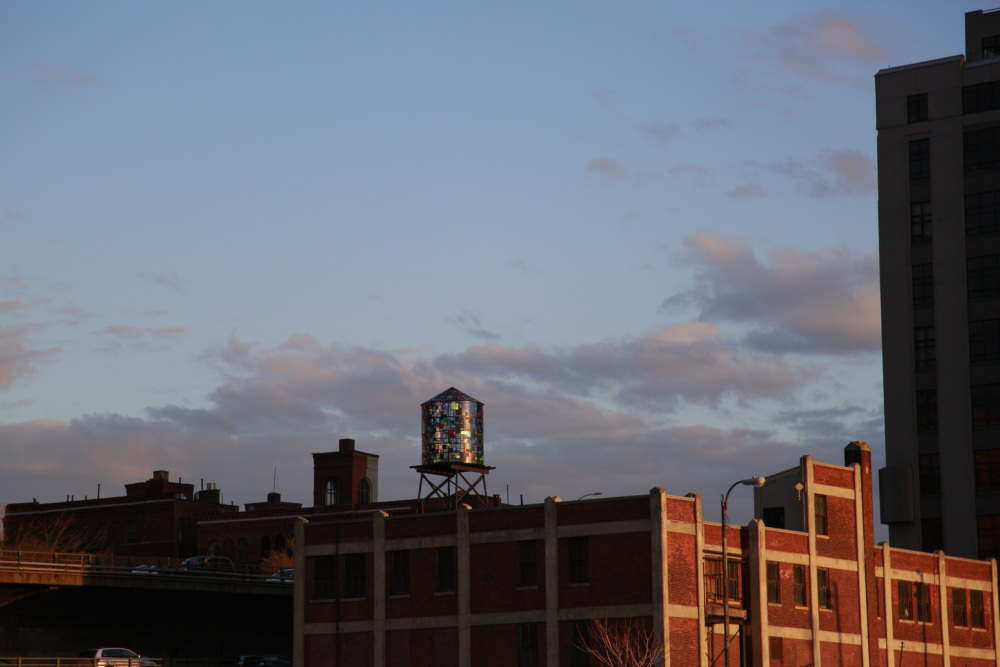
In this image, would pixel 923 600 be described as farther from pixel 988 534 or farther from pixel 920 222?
pixel 920 222

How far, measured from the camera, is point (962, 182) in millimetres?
88312

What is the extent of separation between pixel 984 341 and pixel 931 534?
43.5 feet

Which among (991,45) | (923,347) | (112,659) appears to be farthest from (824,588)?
(991,45)

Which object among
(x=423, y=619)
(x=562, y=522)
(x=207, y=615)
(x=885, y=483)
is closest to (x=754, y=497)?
(x=562, y=522)

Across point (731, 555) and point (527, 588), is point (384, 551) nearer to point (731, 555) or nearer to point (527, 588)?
point (527, 588)

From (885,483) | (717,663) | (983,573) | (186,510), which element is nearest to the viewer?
(717,663)

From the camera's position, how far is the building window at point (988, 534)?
271 ft

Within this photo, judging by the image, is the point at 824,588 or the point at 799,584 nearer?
the point at 799,584

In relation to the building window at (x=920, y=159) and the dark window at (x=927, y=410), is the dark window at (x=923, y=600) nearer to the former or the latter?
the dark window at (x=927, y=410)

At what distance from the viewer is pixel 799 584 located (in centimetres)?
6088

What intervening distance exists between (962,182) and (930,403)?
15175 mm

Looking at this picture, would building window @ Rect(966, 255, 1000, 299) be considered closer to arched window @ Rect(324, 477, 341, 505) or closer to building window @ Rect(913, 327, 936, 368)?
building window @ Rect(913, 327, 936, 368)

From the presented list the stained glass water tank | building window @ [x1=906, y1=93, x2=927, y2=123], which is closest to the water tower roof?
the stained glass water tank

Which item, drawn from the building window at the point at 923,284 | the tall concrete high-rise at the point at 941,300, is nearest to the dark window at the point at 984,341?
the tall concrete high-rise at the point at 941,300
